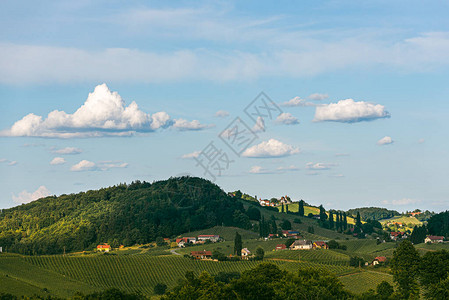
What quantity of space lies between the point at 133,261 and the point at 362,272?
56246mm

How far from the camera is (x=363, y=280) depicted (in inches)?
4759

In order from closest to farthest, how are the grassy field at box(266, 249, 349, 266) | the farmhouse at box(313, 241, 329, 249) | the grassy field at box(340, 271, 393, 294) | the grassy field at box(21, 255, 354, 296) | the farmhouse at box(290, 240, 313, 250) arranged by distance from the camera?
the grassy field at box(340, 271, 393, 294)
the grassy field at box(21, 255, 354, 296)
the grassy field at box(266, 249, 349, 266)
the farmhouse at box(290, 240, 313, 250)
the farmhouse at box(313, 241, 329, 249)

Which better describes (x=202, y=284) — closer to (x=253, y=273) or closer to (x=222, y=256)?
(x=253, y=273)

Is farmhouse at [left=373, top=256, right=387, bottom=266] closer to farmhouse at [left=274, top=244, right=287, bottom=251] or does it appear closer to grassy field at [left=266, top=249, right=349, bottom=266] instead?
grassy field at [left=266, top=249, right=349, bottom=266]

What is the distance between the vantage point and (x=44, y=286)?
108m

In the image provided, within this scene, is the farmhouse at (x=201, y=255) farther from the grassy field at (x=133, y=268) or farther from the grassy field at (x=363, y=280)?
the grassy field at (x=363, y=280)

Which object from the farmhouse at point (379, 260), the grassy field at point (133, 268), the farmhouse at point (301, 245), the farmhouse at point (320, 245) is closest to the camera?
the grassy field at point (133, 268)

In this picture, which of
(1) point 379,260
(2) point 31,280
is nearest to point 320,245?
(1) point 379,260

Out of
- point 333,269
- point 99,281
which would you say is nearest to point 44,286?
point 99,281

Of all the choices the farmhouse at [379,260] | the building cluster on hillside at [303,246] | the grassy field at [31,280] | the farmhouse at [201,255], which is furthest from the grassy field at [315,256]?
the grassy field at [31,280]

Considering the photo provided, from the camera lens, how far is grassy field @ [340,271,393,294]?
114 meters

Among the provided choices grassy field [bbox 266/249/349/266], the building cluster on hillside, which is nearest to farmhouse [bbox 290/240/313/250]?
the building cluster on hillside

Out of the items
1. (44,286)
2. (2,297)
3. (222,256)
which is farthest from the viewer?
(222,256)

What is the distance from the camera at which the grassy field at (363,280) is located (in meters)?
114
